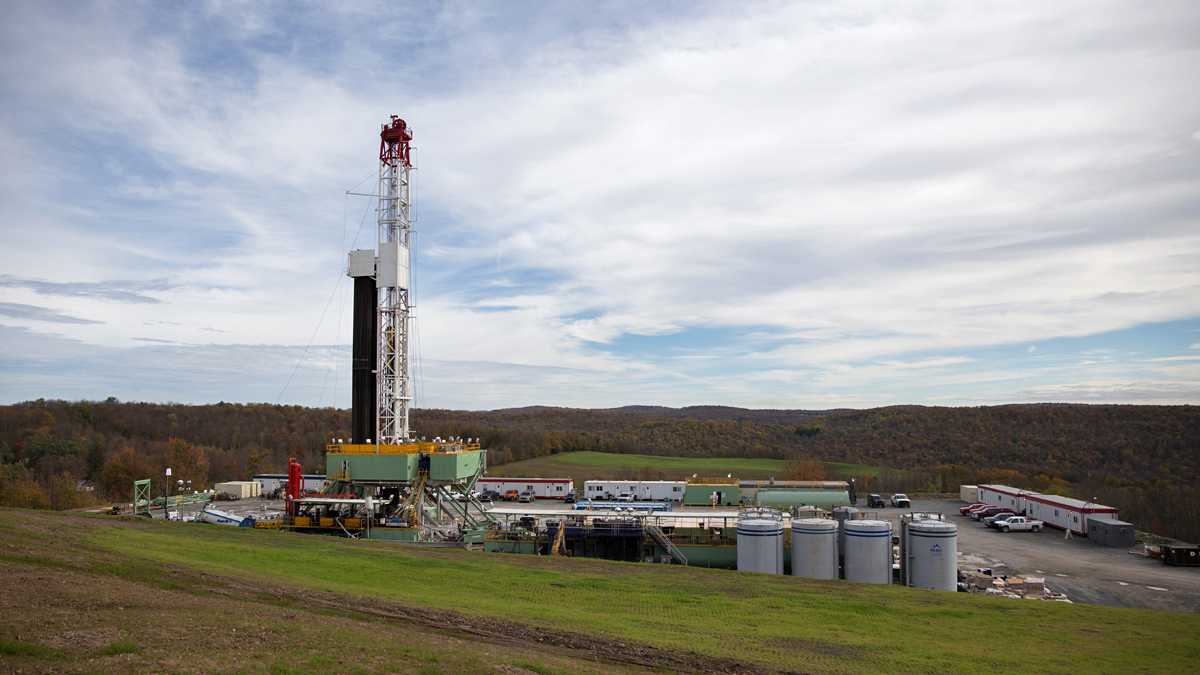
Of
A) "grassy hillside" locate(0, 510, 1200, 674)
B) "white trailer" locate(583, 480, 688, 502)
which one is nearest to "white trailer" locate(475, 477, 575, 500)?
"white trailer" locate(583, 480, 688, 502)

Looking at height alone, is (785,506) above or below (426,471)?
below

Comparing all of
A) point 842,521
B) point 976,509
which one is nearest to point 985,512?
point 976,509

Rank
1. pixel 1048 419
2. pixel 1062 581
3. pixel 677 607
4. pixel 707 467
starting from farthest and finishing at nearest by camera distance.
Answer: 1. pixel 1048 419
2. pixel 707 467
3. pixel 1062 581
4. pixel 677 607

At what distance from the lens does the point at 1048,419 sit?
387ft

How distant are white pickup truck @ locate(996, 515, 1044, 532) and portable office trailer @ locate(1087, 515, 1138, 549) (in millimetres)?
3633

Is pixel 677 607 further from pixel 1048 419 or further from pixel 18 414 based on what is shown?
pixel 1048 419

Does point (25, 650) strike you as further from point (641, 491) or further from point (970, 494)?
point (970, 494)

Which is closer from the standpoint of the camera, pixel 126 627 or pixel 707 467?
pixel 126 627

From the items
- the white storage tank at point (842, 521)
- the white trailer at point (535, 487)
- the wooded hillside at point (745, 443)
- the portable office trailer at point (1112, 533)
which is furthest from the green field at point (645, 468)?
the white storage tank at point (842, 521)

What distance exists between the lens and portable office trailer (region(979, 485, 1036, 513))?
48.7 metres

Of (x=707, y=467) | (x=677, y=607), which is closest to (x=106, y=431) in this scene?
(x=707, y=467)

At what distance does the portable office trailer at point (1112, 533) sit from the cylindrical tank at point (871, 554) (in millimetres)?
17771

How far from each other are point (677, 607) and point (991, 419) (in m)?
119

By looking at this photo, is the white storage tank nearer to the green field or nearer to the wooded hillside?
the wooded hillside
